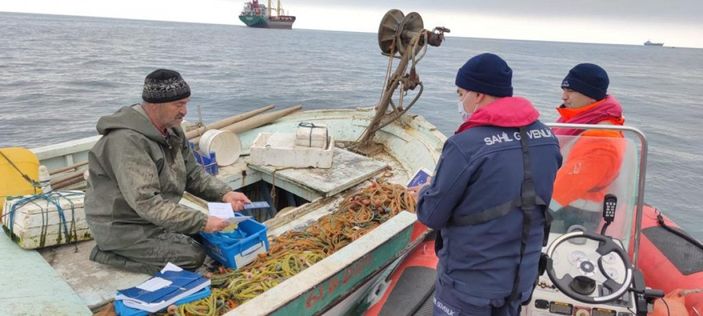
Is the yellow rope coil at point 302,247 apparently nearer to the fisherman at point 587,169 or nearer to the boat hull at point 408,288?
the boat hull at point 408,288

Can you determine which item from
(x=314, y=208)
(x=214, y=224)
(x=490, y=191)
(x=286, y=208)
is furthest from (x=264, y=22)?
(x=490, y=191)

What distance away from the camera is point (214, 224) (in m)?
3.10

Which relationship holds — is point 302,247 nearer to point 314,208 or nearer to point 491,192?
point 314,208

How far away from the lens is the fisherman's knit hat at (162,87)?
9.57 ft

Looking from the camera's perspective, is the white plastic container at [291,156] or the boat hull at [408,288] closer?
the boat hull at [408,288]

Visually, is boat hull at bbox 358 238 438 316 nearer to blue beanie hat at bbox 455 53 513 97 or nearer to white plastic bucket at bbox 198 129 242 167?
blue beanie hat at bbox 455 53 513 97

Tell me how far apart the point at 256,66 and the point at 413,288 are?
3571 cm

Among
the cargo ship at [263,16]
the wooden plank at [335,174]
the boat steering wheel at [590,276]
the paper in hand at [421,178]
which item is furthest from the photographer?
the cargo ship at [263,16]

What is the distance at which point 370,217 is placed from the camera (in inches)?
173

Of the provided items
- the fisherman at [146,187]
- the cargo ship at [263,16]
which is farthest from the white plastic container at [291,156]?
the cargo ship at [263,16]

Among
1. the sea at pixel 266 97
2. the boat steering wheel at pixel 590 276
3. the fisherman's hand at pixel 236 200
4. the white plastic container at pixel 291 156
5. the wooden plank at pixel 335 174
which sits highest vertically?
the boat steering wheel at pixel 590 276

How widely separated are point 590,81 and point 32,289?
13.0ft

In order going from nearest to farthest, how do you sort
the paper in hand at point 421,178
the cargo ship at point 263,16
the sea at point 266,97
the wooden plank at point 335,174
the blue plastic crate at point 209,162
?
1. the paper in hand at point 421,178
2. the wooden plank at point 335,174
3. the blue plastic crate at point 209,162
4. the sea at point 266,97
5. the cargo ship at point 263,16

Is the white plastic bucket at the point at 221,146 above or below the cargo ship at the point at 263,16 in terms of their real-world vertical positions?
below
